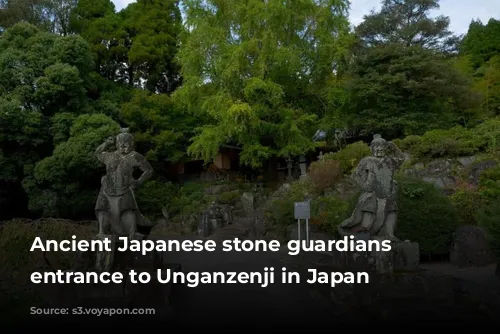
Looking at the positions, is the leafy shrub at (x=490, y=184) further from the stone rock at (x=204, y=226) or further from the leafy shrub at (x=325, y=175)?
the stone rock at (x=204, y=226)

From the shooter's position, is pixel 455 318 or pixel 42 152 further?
pixel 42 152

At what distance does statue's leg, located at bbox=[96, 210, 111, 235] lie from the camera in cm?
702

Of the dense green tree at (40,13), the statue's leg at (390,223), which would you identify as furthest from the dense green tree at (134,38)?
the statue's leg at (390,223)

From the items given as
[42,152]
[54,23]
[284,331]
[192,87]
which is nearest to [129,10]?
[54,23]

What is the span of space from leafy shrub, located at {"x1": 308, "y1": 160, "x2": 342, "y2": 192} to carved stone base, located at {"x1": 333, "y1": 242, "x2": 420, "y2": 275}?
986 centimetres

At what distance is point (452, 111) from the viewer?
24.6m

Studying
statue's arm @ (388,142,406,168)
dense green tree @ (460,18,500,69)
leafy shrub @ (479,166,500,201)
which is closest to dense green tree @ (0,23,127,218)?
statue's arm @ (388,142,406,168)

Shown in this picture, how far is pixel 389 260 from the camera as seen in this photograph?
7.45 meters

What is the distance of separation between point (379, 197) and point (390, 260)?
3.60 ft

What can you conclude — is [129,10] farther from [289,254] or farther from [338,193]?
[289,254]

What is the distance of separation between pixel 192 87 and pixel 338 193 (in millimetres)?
10409

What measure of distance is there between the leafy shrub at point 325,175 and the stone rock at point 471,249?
7.88m

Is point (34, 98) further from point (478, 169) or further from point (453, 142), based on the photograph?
point (478, 169)

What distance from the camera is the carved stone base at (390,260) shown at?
24.5ft
